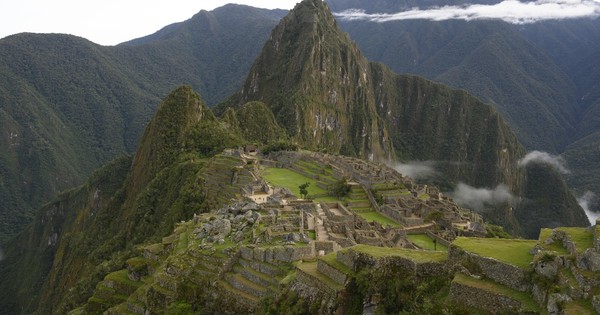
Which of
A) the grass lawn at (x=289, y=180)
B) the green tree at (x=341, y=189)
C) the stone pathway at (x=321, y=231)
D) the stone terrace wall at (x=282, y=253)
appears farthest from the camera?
the grass lawn at (x=289, y=180)

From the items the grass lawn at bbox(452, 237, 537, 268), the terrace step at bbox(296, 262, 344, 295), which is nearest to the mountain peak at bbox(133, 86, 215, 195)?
the terrace step at bbox(296, 262, 344, 295)

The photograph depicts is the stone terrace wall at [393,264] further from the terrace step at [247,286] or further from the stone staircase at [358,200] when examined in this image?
the stone staircase at [358,200]

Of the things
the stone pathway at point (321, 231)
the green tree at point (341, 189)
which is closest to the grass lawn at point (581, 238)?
the stone pathway at point (321, 231)

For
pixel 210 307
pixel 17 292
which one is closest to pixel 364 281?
pixel 210 307

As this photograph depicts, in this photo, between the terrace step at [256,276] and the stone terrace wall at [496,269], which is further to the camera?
the terrace step at [256,276]

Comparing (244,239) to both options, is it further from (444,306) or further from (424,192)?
(424,192)

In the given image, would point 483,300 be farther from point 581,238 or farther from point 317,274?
point 317,274

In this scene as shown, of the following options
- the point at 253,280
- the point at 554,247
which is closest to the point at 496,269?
the point at 554,247

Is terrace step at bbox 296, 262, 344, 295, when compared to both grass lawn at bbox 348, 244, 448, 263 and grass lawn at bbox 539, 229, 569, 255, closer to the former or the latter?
grass lawn at bbox 348, 244, 448, 263
